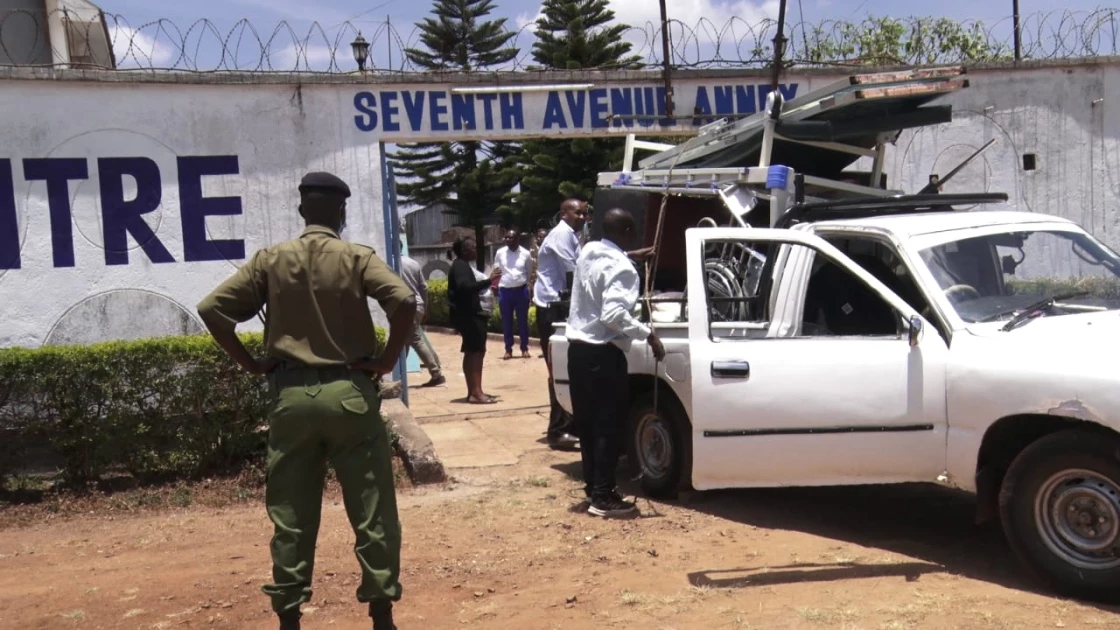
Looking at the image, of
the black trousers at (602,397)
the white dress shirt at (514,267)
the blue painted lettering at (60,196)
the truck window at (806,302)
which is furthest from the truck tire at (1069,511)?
the white dress shirt at (514,267)

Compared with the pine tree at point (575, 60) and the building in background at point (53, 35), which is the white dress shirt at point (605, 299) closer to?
the building in background at point (53, 35)

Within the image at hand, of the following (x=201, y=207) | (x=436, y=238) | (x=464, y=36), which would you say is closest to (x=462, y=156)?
(x=464, y=36)

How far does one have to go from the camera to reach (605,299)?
6137 mm

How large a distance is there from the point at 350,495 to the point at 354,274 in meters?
0.85

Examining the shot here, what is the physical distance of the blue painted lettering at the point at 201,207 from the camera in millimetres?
9461

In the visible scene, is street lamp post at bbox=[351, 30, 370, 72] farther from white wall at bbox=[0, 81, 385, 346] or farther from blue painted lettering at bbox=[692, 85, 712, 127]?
blue painted lettering at bbox=[692, 85, 712, 127]

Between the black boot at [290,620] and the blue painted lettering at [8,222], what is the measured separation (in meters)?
6.19

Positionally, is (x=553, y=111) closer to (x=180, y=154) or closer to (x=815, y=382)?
(x=180, y=154)

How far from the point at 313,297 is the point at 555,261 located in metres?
4.98

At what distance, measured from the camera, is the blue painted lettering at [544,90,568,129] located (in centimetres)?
1047

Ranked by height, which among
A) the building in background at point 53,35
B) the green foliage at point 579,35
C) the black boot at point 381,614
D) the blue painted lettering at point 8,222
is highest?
the green foliage at point 579,35

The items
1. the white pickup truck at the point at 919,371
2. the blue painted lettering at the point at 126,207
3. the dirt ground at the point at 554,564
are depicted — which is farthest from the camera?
the blue painted lettering at the point at 126,207

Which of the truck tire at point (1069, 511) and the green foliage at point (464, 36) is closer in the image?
the truck tire at point (1069, 511)

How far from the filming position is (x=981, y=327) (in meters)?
5.16
